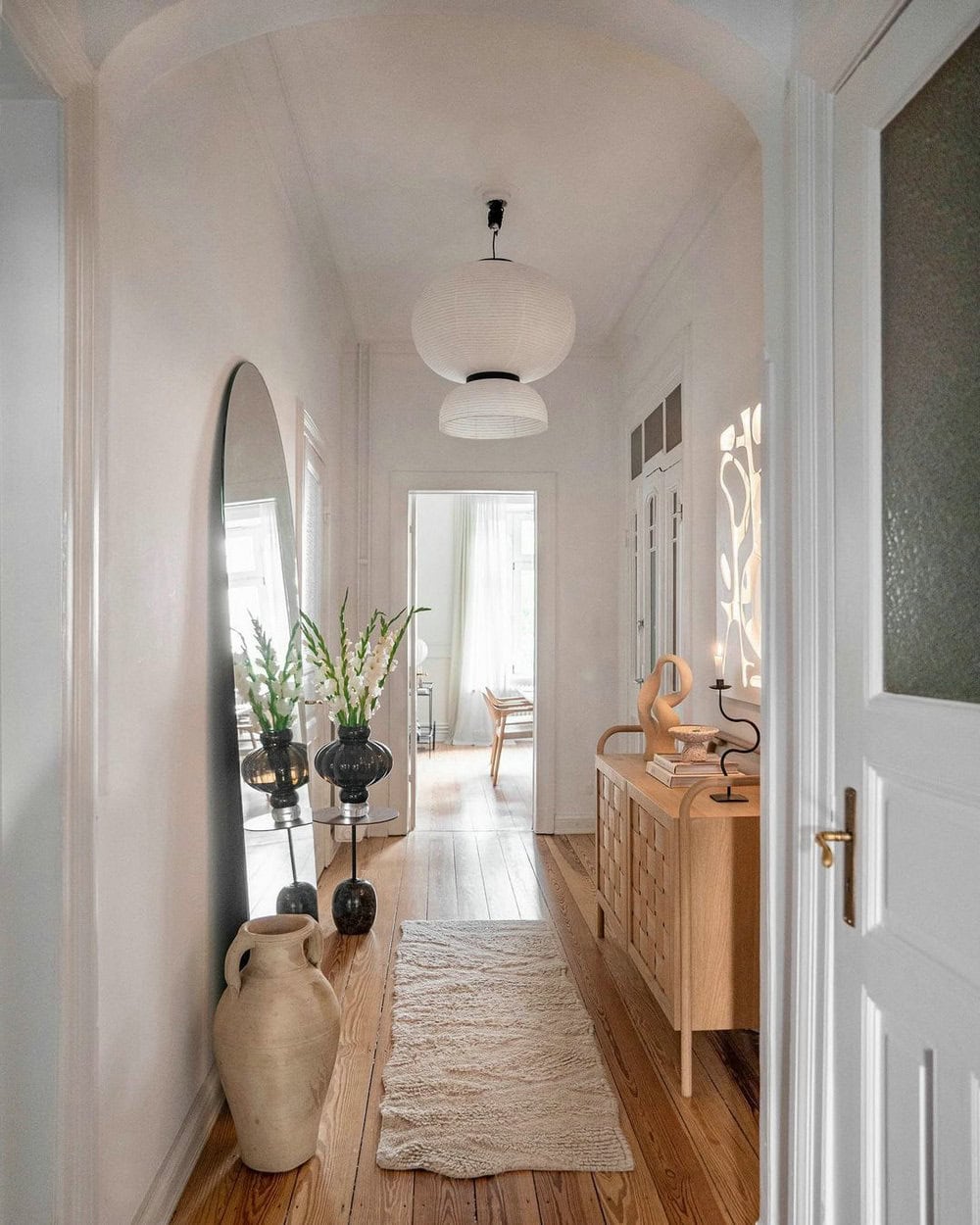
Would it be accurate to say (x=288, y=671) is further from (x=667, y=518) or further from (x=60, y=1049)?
(x=667, y=518)

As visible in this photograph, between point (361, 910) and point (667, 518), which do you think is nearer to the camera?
point (361, 910)

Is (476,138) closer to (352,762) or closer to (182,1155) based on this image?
(352,762)

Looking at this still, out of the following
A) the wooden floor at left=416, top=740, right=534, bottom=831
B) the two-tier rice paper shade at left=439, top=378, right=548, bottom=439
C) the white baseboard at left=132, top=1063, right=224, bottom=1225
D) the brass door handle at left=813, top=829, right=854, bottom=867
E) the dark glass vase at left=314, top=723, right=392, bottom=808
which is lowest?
the wooden floor at left=416, top=740, right=534, bottom=831

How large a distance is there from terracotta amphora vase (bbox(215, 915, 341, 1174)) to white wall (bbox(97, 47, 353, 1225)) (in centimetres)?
14

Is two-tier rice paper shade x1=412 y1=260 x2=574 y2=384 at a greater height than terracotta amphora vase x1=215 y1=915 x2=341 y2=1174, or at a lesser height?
greater

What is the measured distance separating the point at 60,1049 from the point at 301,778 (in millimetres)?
1128

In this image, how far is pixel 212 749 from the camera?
2301 mm

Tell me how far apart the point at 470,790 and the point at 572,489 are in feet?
8.43

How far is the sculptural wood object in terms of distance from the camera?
3129 mm

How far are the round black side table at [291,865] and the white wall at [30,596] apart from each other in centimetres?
101

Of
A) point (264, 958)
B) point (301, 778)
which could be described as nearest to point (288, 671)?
point (301, 778)

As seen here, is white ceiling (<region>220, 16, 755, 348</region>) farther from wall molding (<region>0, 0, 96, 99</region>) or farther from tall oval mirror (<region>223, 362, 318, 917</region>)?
wall molding (<region>0, 0, 96, 99</region>)

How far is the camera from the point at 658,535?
14.2 ft

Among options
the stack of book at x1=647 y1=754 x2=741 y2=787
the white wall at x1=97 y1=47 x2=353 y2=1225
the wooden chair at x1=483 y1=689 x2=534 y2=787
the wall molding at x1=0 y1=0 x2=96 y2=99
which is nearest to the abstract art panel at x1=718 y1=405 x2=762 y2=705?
the stack of book at x1=647 y1=754 x2=741 y2=787
